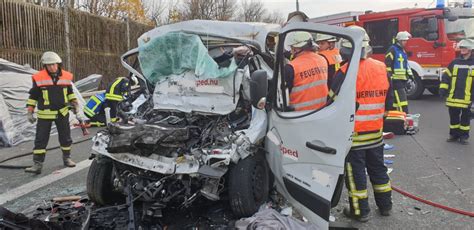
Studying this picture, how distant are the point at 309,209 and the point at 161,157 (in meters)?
1.34

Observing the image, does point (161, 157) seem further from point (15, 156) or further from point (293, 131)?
point (15, 156)

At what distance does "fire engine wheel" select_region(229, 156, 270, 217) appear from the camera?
365 cm

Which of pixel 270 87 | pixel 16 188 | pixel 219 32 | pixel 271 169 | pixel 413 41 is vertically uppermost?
pixel 413 41

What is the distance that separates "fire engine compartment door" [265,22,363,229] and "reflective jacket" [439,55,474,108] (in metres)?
4.79

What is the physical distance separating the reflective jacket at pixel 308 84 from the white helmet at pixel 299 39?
17 cm

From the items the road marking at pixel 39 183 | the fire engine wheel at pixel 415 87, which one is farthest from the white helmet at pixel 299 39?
the fire engine wheel at pixel 415 87

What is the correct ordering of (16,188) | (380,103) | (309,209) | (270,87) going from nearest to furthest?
(309,209) < (270,87) < (380,103) < (16,188)

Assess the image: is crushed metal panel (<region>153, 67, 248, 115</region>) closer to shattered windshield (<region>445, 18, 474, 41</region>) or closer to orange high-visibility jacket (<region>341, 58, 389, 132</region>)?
orange high-visibility jacket (<region>341, 58, 389, 132</region>)

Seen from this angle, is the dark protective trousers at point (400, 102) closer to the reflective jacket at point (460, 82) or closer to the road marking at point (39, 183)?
the reflective jacket at point (460, 82)

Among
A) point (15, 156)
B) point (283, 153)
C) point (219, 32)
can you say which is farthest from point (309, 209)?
point (15, 156)

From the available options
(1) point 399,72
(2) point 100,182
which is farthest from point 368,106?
(1) point 399,72

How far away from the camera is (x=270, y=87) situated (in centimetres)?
391

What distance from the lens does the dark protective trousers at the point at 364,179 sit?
4227 mm

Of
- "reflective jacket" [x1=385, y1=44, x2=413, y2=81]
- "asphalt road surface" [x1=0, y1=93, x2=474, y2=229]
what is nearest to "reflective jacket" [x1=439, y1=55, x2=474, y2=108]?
"asphalt road surface" [x1=0, y1=93, x2=474, y2=229]
